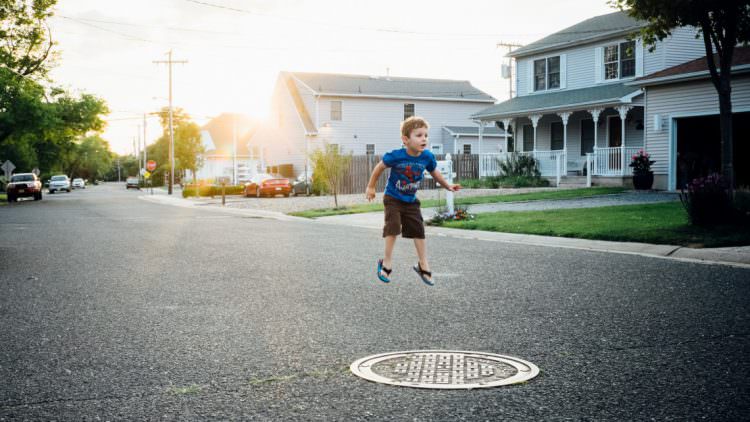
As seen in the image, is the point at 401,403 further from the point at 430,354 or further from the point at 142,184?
the point at 142,184

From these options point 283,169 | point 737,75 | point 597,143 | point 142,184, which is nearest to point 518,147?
point 597,143

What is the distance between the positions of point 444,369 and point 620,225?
34.9 ft

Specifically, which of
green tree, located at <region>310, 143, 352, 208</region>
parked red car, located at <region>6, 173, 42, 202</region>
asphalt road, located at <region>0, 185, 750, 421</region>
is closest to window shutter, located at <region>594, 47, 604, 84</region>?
green tree, located at <region>310, 143, 352, 208</region>

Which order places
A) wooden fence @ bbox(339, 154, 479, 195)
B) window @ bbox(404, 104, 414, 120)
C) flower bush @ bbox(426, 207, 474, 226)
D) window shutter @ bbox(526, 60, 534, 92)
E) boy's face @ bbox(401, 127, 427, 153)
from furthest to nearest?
window @ bbox(404, 104, 414, 120), wooden fence @ bbox(339, 154, 479, 195), window shutter @ bbox(526, 60, 534, 92), flower bush @ bbox(426, 207, 474, 226), boy's face @ bbox(401, 127, 427, 153)

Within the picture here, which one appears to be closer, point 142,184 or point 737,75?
point 737,75

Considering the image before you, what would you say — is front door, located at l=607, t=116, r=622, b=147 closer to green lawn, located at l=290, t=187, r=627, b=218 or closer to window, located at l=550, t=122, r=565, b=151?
window, located at l=550, t=122, r=565, b=151

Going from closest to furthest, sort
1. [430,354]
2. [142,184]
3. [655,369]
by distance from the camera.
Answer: [655,369] → [430,354] → [142,184]

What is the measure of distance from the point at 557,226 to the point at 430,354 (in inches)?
417

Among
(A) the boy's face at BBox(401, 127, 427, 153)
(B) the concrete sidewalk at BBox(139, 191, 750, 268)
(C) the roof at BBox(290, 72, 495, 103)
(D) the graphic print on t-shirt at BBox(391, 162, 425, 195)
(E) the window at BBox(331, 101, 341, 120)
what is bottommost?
(B) the concrete sidewalk at BBox(139, 191, 750, 268)

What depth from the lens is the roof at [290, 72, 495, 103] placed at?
155 ft

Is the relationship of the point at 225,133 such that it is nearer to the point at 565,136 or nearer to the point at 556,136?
the point at 556,136

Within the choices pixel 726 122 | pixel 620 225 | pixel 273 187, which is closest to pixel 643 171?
pixel 726 122

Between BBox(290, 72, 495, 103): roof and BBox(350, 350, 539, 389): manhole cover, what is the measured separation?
136ft

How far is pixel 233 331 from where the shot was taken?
20.5 feet
